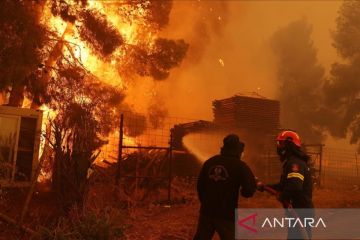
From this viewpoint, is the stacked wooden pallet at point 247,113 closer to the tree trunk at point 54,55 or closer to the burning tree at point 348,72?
the tree trunk at point 54,55

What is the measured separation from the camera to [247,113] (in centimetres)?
1608

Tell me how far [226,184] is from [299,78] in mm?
36855

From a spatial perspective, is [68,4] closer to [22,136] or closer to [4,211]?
[22,136]

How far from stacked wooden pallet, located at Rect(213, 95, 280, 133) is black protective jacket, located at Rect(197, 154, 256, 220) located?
11035mm

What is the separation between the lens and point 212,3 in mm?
28297

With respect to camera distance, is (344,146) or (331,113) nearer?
(331,113)

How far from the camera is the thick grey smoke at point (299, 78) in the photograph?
35375 millimetres

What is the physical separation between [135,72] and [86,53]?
7.05 ft

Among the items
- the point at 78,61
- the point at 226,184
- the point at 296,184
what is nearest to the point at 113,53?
the point at 78,61

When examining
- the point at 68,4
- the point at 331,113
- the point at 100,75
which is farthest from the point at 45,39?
the point at 331,113

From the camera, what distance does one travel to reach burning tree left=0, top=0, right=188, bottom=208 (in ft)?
27.3

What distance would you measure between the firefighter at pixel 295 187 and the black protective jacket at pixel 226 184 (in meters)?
0.41

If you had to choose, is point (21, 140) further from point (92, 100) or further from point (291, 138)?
point (291, 138)

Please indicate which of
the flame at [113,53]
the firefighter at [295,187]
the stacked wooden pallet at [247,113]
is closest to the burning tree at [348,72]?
the stacked wooden pallet at [247,113]
